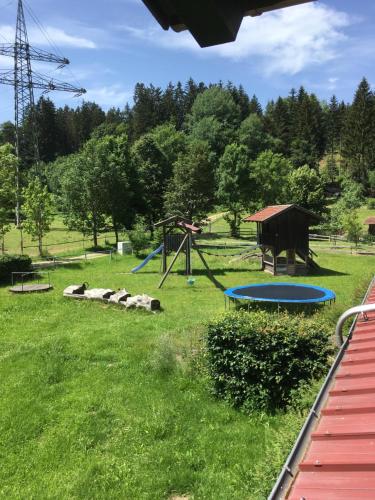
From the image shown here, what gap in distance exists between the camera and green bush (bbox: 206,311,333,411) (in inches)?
396

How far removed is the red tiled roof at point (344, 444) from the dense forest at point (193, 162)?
28.5 metres

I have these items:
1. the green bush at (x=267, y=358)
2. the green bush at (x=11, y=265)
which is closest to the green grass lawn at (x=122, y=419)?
the green bush at (x=267, y=358)

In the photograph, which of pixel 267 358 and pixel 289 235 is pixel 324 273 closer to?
pixel 289 235

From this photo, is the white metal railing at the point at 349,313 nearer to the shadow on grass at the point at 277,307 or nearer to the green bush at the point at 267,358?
the green bush at the point at 267,358

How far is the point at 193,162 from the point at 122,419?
1657 inches

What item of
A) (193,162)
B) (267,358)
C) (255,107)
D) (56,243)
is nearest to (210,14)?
(267,358)

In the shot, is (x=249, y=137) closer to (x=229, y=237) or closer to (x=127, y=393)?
(x=229, y=237)

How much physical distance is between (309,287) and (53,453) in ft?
47.4

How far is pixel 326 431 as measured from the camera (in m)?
3.58

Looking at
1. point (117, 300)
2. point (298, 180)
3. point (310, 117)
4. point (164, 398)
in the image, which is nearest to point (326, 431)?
point (164, 398)

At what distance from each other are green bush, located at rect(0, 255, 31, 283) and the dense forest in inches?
171

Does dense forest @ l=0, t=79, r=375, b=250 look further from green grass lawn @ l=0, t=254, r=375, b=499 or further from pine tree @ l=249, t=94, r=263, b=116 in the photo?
green grass lawn @ l=0, t=254, r=375, b=499

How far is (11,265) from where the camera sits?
2545 centimetres

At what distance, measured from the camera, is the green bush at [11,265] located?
25.0 meters
